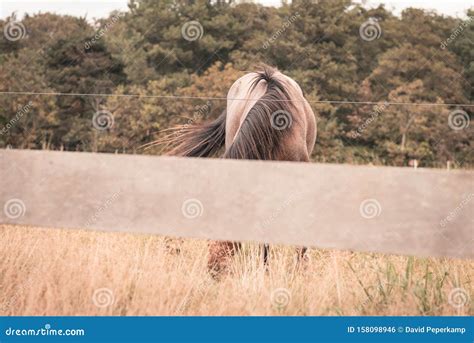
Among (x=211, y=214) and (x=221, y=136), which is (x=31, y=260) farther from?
(x=221, y=136)

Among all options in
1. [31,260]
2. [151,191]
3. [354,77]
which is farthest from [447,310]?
[354,77]

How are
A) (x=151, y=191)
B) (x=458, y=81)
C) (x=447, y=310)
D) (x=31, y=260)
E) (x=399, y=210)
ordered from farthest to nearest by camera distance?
(x=458, y=81)
(x=31, y=260)
(x=447, y=310)
(x=151, y=191)
(x=399, y=210)

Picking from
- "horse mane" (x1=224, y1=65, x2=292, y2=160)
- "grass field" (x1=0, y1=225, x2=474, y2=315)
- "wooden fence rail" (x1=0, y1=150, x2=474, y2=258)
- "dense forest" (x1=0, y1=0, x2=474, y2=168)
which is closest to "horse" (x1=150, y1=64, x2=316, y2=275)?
"horse mane" (x1=224, y1=65, x2=292, y2=160)

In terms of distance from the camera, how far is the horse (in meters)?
3.73

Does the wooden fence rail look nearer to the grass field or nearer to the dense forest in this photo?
the grass field

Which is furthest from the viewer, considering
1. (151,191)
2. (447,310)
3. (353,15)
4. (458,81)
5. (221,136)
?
(353,15)

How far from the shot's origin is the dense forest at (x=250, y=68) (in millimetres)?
27953

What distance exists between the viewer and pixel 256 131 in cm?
384

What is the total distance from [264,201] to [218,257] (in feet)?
4.28

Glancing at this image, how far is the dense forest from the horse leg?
22.8 m

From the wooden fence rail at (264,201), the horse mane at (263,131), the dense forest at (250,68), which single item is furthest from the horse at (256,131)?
the dense forest at (250,68)

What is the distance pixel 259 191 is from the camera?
6.71 ft

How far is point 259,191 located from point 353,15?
32.3 meters

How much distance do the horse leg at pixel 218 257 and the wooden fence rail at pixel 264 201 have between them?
3.72 feet
